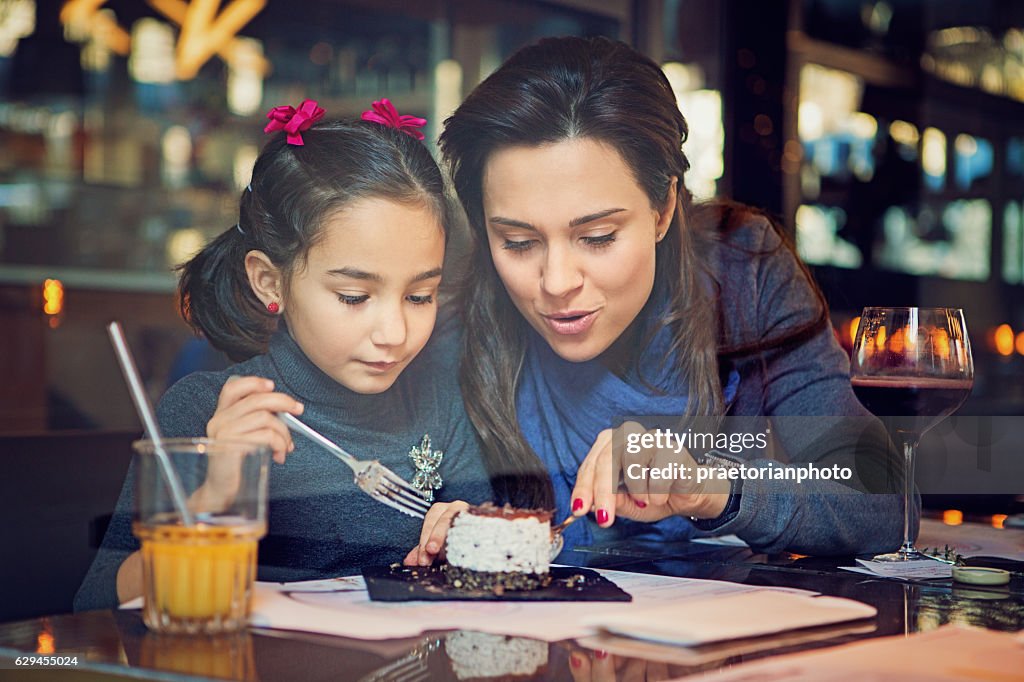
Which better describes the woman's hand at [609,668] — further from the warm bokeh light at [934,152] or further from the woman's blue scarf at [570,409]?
the warm bokeh light at [934,152]

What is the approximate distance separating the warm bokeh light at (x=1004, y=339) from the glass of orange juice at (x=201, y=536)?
73.8 inches

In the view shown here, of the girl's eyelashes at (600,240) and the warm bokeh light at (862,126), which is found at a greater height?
the warm bokeh light at (862,126)

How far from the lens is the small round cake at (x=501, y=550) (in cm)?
117

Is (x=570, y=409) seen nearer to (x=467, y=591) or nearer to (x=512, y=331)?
(x=512, y=331)

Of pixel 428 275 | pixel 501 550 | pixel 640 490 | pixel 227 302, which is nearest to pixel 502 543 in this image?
pixel 501 550

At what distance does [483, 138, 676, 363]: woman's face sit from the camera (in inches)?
63.7

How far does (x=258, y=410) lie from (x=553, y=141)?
20.6 inches

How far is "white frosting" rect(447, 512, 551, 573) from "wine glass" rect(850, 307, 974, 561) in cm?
52

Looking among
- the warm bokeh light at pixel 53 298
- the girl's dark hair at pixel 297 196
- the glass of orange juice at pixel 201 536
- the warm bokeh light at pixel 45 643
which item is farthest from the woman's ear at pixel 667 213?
the warm bokeh light at pixel 53 298

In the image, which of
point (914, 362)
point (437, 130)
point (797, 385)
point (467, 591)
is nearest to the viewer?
point (467, 591)

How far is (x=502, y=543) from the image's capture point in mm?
1179

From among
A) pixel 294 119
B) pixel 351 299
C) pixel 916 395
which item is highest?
pixel 294 119

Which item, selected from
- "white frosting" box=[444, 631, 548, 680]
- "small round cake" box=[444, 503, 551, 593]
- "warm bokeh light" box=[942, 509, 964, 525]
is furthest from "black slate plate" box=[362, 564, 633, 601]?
"warm bokeh light" box=[942, 509, 964, 525]

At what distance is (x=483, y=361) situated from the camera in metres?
1.70
